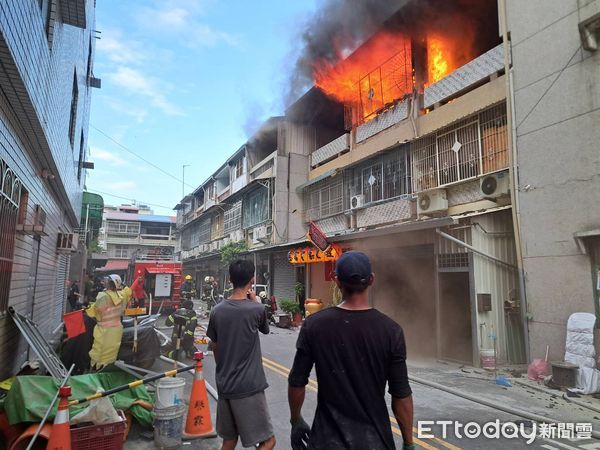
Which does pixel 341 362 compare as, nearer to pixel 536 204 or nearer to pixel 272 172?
pixel 536 204

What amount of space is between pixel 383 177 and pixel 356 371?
12.8 meters

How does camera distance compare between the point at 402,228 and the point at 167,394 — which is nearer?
the point at 167,394

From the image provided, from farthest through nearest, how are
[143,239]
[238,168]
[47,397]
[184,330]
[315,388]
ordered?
[143,239] → [238,168] → [184,330] → [315,388] → [47,397]

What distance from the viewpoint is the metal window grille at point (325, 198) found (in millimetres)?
17531

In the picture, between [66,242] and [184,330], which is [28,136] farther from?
[66,242]

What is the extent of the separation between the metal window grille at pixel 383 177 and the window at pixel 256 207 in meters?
7.21

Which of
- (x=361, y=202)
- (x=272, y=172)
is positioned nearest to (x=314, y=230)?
(x=361, y=202)

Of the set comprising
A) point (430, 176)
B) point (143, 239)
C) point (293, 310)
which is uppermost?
point (143, 239)

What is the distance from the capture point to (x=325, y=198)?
18.9m

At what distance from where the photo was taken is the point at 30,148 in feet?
22.5

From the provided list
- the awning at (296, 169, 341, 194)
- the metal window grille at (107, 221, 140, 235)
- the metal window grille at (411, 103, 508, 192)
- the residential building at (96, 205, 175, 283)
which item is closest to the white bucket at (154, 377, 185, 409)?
the metal window grille at (411, 103, 508, 192)

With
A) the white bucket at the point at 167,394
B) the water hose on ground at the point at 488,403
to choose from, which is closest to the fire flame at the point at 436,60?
the water hose on ground at the point at 488,403

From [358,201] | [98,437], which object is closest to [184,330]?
[98,437]

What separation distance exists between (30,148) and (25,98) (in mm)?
2142
